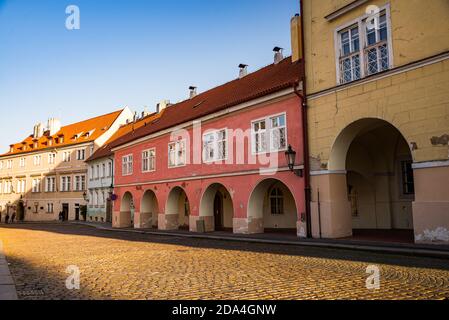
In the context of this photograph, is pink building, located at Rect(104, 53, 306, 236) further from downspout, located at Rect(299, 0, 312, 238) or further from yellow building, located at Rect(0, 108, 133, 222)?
yellow building, located at Rect(0, 108, 133, 222)

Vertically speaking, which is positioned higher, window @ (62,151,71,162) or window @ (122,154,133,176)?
window @ (62,151,71,162)

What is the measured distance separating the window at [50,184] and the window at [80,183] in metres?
5.09

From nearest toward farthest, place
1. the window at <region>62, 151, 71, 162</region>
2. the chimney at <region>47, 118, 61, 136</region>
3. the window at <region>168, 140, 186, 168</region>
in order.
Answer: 1. the window at <region>168, 140, 186, 168</region>
2. the window at <region>62, 151, 71, 162</region>
3. the chimney at <region>47, 118, 61, 136</region>

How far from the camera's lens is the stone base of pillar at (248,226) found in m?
18.4

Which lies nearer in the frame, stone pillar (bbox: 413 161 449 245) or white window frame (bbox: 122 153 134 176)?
stone pillar (bbox: 413 161 449 245)

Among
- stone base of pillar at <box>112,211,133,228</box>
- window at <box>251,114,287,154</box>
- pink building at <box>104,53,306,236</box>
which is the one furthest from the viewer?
stone base of pillar at <box>112,211,133,228</box>

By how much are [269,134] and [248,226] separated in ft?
14.2

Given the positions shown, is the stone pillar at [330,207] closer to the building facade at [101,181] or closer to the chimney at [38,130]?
the building facade at [101,181]

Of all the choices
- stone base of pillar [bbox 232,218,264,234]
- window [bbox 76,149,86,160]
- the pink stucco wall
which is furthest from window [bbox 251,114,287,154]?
window [bbox 76,149,86,160]

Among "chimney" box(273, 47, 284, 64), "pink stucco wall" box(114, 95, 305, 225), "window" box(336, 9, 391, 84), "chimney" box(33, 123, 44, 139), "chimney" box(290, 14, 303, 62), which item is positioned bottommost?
"pink stucco wall" box(114, 95, 305, 225)

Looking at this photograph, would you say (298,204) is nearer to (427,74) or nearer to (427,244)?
(427,244)

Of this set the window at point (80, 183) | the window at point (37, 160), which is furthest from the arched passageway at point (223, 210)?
the window at point (37, 160)

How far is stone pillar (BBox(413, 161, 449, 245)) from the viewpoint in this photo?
1147 cm
